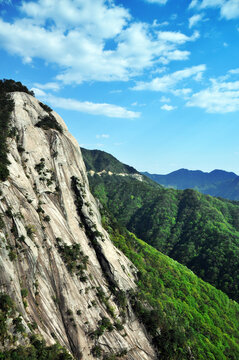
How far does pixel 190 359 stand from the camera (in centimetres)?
6044

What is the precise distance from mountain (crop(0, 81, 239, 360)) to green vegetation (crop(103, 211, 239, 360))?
390mm

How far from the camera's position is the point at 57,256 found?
49.3m

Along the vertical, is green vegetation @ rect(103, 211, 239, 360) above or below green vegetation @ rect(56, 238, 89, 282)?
below

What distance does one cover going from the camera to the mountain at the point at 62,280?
124 ft

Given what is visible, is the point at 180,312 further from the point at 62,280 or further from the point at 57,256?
the point at 57,256

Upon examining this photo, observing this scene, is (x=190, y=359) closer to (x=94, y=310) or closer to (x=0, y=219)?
(x=94, y=310)

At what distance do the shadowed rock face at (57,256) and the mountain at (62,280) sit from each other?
207 millimetres

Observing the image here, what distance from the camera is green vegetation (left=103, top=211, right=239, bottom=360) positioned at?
5766cm

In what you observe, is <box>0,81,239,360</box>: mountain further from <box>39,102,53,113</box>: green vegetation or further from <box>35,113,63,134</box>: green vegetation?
<box>39,102,53,113</box>: green vegetation

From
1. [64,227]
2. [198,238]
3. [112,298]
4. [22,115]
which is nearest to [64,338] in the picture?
[112,298]

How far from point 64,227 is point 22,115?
4243 centimetres

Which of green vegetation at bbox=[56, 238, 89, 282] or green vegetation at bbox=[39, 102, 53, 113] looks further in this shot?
green vegetation at bbox=[39, 102, 53, 113]

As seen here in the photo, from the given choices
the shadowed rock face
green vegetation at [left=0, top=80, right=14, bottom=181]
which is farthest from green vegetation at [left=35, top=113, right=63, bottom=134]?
green vegetation at [left=0, top=80, right=14, bottom=181]

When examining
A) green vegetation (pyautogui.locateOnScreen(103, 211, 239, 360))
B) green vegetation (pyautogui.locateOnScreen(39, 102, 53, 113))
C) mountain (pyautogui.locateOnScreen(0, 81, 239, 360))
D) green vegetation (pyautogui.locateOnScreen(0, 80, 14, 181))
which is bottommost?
green vegetation (pyautogui.locateOnScreen(103, 211, 239, 360))
